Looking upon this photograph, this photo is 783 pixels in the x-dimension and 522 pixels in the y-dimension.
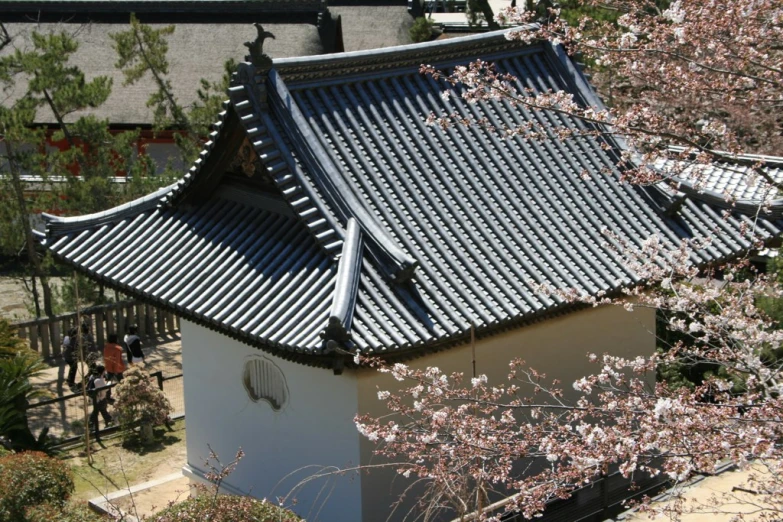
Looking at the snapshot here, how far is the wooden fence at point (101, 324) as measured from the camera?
1812 centimetres

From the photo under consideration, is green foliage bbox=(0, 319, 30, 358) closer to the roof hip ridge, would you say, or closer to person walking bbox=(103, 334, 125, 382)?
person walking bbox=(103, 334, 125, 382)

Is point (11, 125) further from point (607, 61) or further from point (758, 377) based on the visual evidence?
point (758, 377)

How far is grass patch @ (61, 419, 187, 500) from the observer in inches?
519

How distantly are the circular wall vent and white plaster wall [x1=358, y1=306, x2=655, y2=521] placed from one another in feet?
4.02

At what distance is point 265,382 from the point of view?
10.8m

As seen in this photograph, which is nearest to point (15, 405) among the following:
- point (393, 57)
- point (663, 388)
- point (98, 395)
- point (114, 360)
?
point (98, 395)

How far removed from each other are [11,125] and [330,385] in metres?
10.4

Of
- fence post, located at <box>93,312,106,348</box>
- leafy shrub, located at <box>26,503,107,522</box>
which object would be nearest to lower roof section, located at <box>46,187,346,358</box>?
leafy shrub, located at <box>26,503,107,522</box>

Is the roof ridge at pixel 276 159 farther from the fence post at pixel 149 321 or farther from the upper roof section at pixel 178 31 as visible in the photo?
the upper roof section at pixel 178 31

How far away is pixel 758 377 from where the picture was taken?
681 cm

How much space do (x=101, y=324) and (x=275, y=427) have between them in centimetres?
916

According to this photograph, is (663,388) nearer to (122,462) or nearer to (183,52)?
(122,462)

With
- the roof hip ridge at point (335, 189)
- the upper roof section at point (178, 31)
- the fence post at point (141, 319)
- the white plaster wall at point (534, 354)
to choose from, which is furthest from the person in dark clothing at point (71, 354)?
the upper roof section at point (178, 31)

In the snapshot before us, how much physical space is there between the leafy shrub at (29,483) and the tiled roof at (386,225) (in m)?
2.00
